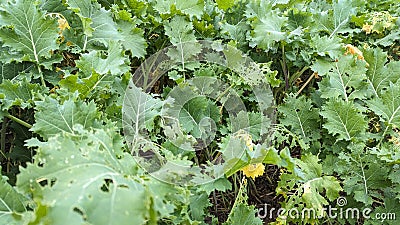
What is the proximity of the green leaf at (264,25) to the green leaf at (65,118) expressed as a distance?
1054mm

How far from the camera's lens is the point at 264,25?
8.44 ft

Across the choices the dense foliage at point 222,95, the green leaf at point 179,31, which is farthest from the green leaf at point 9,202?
the green leaf at point 179,31

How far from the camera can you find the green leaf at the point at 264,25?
2.52 meters

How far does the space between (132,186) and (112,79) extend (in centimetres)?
91

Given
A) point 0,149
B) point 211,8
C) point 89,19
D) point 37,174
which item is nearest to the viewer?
point 37,174

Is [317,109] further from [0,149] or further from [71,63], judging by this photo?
[0,149]

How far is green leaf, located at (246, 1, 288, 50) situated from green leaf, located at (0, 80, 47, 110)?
110 cm

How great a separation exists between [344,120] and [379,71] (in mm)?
412

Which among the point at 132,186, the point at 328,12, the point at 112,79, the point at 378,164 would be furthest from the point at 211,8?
the point at 132,186

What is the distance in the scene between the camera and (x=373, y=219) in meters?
2.20

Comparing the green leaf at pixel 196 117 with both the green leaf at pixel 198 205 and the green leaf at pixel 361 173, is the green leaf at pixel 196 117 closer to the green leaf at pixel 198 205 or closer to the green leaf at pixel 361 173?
the green leaf at pixel 198 205

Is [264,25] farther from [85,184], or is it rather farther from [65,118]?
[85,184]

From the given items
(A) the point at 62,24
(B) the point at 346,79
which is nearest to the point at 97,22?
(A) the point at 62,24

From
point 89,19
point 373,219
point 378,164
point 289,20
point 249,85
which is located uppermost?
point 89,19
